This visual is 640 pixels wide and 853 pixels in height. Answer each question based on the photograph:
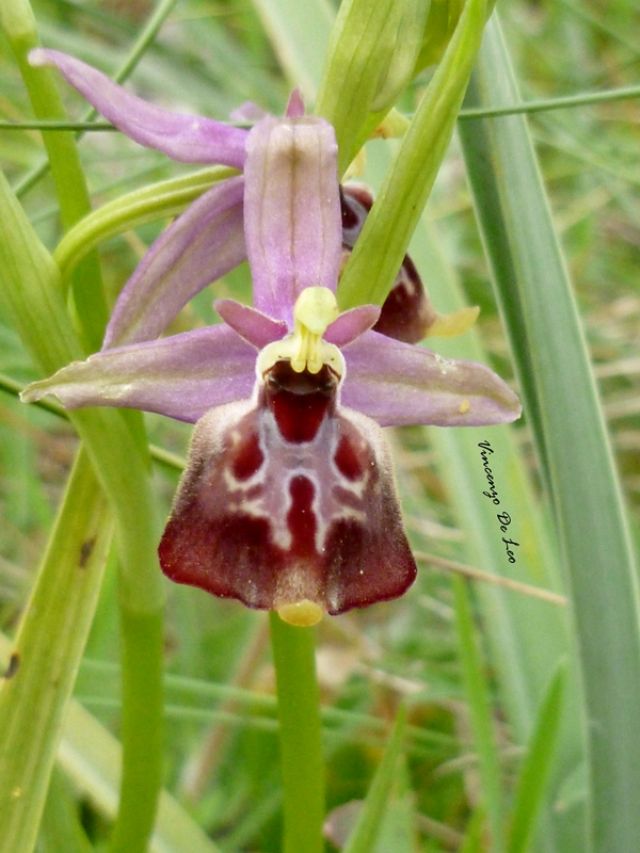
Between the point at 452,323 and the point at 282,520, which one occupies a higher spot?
the point at 452,323

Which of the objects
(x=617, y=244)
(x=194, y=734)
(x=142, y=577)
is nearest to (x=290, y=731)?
(x=142, y=577)

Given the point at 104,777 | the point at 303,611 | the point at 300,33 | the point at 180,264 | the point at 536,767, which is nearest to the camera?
the point at 303,611

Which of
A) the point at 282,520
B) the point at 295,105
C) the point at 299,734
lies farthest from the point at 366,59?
the point at 299,734

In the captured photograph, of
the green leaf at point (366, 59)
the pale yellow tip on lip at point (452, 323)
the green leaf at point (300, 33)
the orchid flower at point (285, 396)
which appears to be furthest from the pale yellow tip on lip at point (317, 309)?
the green leaf at point (300, 33)

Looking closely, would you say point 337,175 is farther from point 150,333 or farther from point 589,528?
point 589,528

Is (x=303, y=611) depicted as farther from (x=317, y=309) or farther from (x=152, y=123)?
(x=152, y=123)

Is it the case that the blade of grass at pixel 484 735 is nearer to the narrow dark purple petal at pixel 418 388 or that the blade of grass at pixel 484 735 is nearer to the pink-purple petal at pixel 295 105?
the narrow dark purple petal at pixel 418 388
